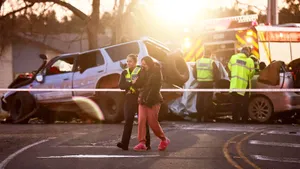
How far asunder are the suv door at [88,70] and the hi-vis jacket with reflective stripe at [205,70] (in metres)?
2.48

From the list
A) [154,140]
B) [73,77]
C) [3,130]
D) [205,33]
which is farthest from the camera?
[205,33]

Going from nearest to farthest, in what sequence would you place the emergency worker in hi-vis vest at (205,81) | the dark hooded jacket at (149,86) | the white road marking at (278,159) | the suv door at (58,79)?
the white road marking at (278,159) < the dark hooded jacket at (149,86) < the emergency worker in hi-vis vest at (205,81) < the suv door at (58,79)

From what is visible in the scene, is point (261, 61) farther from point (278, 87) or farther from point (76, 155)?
point (76, 155)

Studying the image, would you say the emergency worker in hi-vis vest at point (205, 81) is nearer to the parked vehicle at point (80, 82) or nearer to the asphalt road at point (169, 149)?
the parked vehicle at point (80, 82)

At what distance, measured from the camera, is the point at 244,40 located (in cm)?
1778

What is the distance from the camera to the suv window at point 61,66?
666 inches

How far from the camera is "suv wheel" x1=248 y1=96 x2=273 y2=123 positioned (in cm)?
1502

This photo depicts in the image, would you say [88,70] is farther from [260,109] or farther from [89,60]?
[260,109]

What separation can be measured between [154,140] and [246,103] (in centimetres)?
445

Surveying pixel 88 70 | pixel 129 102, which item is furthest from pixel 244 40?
pixel 129 102

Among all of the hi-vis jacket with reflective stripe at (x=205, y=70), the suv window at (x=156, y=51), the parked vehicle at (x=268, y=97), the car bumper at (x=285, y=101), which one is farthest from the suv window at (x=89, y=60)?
the car bumper at (x=285, y=101)

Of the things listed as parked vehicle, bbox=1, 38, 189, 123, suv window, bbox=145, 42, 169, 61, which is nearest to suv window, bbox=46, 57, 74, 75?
parked vehicle, bbox=1, 38, 189, 123

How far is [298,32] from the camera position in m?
19.1

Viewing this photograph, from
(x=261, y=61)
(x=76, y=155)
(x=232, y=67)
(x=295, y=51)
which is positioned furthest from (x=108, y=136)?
(x=295, y=51)
